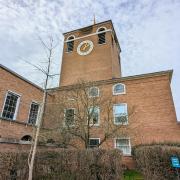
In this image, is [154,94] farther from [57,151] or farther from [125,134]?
[57,151]

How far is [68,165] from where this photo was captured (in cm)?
787

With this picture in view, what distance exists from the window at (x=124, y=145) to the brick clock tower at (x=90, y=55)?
9.59 meters

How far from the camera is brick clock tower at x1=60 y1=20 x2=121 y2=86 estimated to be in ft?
80.9

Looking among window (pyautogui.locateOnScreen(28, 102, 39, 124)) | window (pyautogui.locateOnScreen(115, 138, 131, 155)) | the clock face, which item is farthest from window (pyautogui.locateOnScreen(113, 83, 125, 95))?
the clock face

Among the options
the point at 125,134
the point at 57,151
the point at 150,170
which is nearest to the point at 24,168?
the point at 57,151

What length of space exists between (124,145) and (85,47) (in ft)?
54.8

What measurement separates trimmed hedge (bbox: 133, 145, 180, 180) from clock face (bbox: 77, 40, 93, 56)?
2076 cm

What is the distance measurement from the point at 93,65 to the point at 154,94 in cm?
1089

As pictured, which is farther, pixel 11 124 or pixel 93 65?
pixel 93 65

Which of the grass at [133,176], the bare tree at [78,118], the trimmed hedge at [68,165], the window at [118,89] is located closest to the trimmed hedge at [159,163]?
the trimmed hedge at [68,165]

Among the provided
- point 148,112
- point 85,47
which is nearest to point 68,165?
point 148,112

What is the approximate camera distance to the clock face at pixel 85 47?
26.8 metres

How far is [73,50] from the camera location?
27875 millimetres

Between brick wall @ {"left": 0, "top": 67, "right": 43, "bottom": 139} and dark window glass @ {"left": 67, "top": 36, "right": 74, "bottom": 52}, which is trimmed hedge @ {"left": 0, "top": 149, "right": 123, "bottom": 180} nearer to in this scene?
brick wall @ {"left": 0, "top": 67, "right": 43, "bottom": 139}
